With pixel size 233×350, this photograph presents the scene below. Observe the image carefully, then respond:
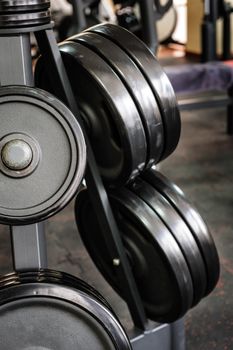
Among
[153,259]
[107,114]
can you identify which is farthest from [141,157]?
Result: [153,259]

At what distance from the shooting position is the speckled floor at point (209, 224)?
1444mm

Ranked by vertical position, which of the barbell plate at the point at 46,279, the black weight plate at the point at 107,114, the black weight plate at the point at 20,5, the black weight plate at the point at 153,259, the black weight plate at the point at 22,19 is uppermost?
the black weight plate at the point at 20,5

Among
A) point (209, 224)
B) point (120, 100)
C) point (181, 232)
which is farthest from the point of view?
point (209, 224)

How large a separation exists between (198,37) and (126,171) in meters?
4.44

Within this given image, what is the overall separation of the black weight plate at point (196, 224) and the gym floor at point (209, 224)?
1.03ft

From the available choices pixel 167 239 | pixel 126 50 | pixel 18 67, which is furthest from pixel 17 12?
pixel 167 239

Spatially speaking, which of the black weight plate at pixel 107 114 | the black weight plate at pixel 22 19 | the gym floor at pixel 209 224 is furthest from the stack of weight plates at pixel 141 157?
the gym floor at pixel 209 224

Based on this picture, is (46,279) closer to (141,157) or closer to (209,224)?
(141,157)

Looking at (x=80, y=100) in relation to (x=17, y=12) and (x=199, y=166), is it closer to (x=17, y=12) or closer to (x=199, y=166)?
(x=17, y=12)

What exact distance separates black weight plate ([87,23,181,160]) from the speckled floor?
60 centimetres

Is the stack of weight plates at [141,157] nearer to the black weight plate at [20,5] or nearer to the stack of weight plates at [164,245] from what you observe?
→ the stack of weight plates at [164,245]

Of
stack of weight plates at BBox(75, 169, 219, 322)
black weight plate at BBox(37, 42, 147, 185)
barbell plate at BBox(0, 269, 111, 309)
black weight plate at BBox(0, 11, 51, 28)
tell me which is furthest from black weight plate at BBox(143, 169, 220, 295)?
black weight plate at BBox(0, 11, 51, 28)

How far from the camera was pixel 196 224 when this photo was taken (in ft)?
3.67

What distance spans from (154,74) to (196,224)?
325 mm
